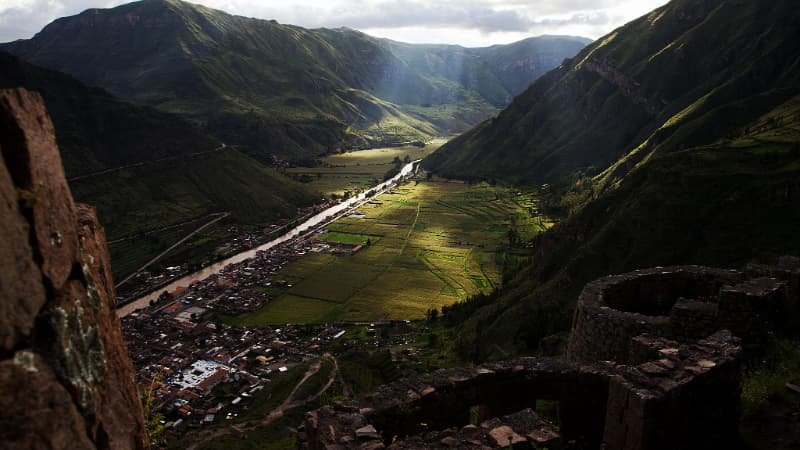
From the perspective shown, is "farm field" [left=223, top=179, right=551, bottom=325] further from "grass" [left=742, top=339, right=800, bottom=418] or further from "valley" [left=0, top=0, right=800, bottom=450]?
"grass" [left=742, top=339, right=800, bottom=418]

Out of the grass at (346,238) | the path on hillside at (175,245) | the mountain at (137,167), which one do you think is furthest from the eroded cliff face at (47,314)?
the mountain at (137,167)

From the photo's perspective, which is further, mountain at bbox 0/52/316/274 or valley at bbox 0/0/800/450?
mountain at bbox 0/52/316/274

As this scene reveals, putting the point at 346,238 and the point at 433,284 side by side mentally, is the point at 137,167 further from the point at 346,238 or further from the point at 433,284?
the point at 433,284

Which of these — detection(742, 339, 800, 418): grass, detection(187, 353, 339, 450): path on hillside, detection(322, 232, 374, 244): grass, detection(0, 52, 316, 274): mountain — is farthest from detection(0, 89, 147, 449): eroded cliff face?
detection(0, 52, 316, 274): mountain

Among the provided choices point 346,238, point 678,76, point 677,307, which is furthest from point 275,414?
point 678,76

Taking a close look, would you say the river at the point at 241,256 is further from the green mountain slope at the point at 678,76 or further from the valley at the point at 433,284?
the green mountain slope at the point at 678,76
